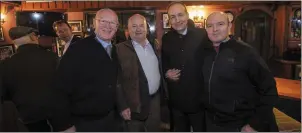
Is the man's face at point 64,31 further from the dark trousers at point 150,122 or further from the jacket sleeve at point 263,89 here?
the jacket sleeve at point 263,89

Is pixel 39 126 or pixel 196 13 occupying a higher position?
pixel 196 13

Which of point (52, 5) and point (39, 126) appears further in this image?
point (52, 5)

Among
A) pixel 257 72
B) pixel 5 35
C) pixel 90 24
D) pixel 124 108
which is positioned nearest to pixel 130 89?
pixel 124 108

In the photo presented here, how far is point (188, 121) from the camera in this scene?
224 centimetres

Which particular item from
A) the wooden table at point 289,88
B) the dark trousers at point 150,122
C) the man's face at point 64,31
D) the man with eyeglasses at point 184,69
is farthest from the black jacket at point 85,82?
the wooden table at point 289,88

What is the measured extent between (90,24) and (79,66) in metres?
4.49

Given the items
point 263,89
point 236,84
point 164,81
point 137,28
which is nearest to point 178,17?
point 137,28

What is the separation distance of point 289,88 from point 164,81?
5.04ft

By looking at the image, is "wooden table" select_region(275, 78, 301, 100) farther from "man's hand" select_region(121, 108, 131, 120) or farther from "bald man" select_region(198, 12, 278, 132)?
"man's hand" select_region(121, 108, 131, 120)

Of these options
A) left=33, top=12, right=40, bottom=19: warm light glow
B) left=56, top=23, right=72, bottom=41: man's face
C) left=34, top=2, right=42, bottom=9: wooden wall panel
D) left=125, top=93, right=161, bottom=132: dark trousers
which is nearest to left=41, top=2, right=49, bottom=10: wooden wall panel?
left=34, top=2, right=42, bottom=9: wooden wall panel

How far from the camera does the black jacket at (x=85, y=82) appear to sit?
1.79 meters

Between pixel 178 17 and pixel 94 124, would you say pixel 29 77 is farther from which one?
pixel 178 17

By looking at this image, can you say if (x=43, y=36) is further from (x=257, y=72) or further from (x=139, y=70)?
(x=257, y=72)

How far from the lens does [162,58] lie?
91.1 inches
